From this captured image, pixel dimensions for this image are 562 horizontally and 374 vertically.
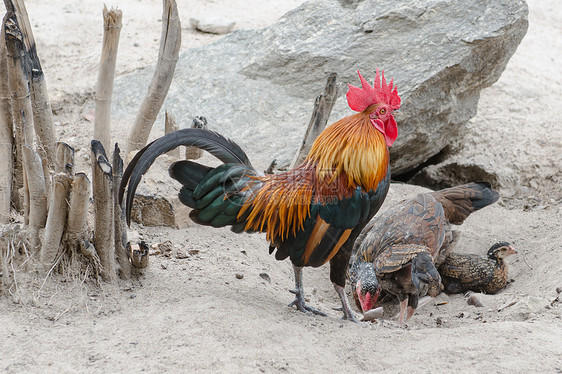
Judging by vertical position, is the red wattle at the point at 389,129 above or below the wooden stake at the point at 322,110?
below

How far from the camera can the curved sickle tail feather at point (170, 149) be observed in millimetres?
3408

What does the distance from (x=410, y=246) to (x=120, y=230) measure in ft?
8.49

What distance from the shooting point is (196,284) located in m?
4.11

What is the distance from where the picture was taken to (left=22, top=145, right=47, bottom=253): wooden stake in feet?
12.0

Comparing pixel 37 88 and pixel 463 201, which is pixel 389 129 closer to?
pixel 463 201

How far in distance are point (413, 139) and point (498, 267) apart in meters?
2.00

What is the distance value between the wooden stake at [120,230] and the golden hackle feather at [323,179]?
31.7 inches

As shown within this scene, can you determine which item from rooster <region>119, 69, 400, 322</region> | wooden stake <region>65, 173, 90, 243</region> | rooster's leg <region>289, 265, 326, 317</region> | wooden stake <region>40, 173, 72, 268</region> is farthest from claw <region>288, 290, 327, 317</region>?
wooden stake <region>40, 173, 72, 268</region>

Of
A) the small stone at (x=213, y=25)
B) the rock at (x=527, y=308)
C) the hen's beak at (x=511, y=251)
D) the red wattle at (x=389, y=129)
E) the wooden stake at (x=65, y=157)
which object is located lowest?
the rock at (x=527, y=308)

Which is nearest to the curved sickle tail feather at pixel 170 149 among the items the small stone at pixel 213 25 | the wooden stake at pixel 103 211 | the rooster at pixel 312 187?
the rooster at pixel 312 187

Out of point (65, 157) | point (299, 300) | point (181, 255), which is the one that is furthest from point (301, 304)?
point (65, 157)

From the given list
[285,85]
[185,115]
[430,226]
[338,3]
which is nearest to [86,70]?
[185,115]

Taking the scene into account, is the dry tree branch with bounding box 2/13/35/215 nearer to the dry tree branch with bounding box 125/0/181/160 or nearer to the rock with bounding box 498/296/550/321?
the dry tree branch with bounding box 125/0/181/160

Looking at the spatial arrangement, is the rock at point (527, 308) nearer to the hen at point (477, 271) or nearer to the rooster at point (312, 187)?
the hen at point (477, 271)
